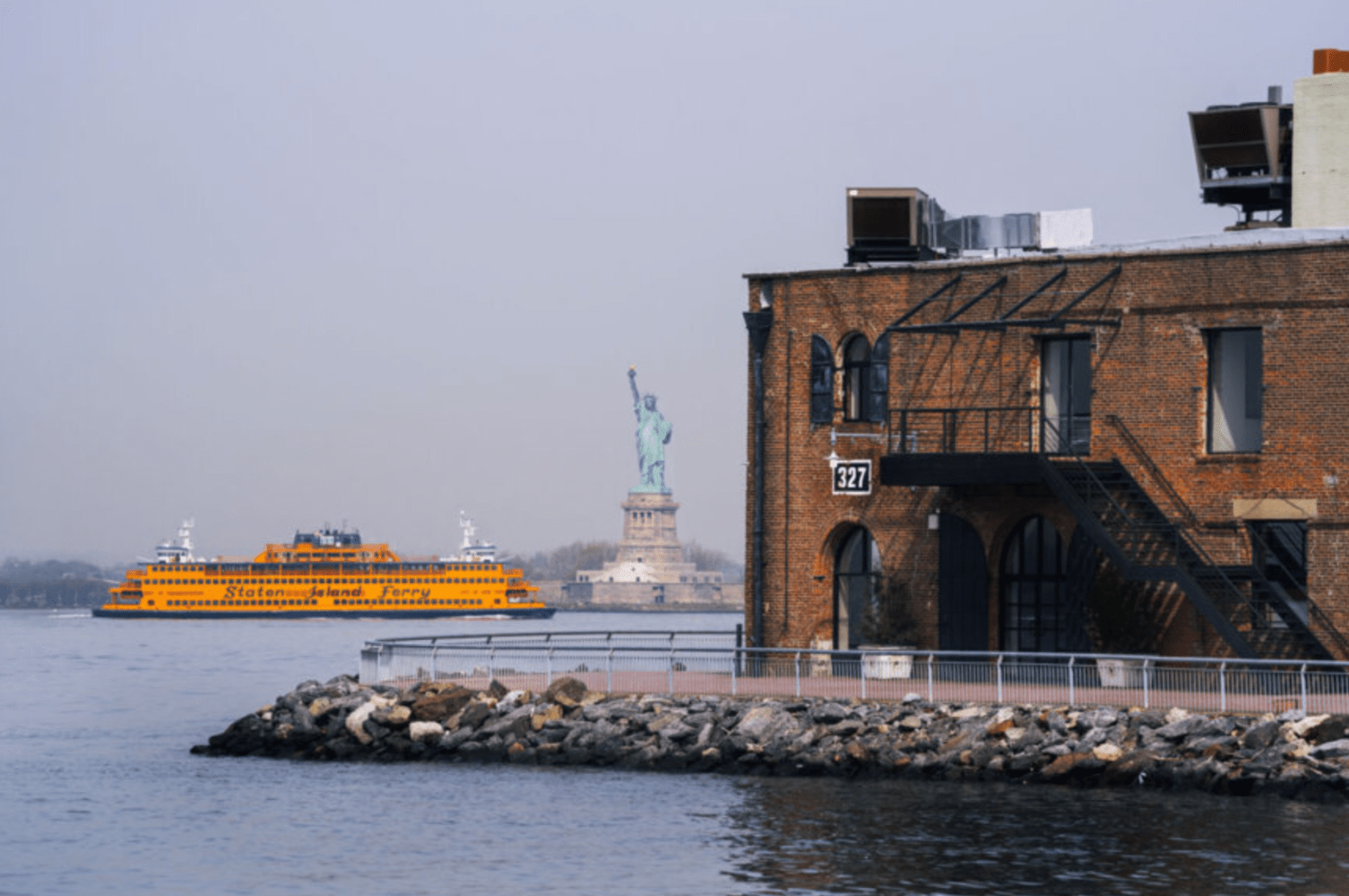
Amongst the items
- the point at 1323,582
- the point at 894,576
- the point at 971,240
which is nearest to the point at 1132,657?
the point at 1323,582

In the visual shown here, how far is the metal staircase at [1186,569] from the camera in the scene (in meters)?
36.5

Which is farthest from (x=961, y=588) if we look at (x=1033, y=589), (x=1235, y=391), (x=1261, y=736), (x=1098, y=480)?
(x=1261, y=736)

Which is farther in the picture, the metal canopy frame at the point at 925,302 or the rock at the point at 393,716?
the metal canopy frame at the point at 925,302

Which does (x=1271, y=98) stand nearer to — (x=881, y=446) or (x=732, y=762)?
(x=881, y=446)

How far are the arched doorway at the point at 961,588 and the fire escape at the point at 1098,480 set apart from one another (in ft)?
5.52

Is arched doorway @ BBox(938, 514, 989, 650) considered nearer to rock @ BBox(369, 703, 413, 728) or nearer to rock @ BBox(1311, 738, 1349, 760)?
rock @ BBox(1311, 738, 1349, 760)

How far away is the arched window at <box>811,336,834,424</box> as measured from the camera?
138ft

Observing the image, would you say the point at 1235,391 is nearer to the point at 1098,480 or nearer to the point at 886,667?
the point at 1098,480

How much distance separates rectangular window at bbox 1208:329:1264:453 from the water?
8.68m

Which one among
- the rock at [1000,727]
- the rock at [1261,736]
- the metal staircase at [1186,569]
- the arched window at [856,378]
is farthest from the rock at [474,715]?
the rock at [1261,736]

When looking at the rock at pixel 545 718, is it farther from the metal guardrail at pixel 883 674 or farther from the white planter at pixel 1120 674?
the white planter at pixel 1120 674

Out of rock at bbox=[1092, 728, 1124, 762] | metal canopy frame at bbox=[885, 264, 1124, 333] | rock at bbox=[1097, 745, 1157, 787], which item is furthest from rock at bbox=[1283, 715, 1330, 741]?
metal canopy frame at bbox=[885, 264, 1124, 333]

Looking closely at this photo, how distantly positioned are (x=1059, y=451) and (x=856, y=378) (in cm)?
465

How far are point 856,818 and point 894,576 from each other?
11.5 metres
